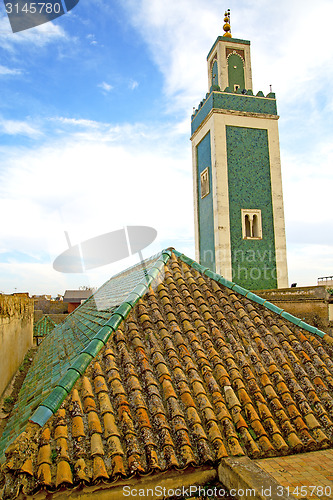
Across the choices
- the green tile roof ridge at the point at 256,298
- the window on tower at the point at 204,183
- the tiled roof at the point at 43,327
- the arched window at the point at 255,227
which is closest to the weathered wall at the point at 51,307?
the tiled roof at the point at 43,327

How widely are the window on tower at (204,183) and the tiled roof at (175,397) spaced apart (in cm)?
1241

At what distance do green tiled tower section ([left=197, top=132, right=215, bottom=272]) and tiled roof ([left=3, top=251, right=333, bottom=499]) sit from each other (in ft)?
36.7

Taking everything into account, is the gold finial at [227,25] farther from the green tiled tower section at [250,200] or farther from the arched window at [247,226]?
the arched window at [247,226]

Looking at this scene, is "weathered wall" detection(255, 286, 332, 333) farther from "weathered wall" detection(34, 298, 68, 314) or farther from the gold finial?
"weathered wall" detection(34, 298, 68, 314)

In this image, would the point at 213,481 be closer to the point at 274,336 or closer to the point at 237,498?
the point at 237,498

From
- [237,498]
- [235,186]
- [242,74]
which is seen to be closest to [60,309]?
[235,186]

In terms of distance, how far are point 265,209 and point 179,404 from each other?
46.2ft

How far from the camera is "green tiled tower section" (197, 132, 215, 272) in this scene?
16.0m

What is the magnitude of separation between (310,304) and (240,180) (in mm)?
8999

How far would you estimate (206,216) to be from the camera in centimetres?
1672

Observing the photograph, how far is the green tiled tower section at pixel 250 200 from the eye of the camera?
15.4m

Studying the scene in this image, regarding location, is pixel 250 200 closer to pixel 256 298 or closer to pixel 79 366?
pixel 256 298

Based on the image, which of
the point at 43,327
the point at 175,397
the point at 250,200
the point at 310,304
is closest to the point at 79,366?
the point at 175,397

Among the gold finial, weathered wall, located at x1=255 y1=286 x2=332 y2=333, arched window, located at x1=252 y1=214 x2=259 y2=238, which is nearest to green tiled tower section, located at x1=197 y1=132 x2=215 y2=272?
arched window, located at x1=252 y1=214 x2=259 y2=238
